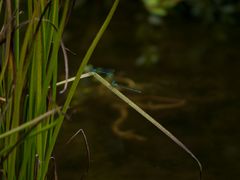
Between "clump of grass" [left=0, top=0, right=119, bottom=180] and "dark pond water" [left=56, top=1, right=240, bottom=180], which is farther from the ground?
"clump of grass" [left=0, top=0, right=119, bottom=180]

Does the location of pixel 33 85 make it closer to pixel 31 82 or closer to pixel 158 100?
pixel 31 82

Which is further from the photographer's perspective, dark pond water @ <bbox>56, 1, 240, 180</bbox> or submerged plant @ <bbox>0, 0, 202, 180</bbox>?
dark pond water @ <bbox>56, 1, 240, 180</bbox>

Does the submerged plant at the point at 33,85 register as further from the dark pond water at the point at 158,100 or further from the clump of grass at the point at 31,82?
the dark pond water at the point at 158,100

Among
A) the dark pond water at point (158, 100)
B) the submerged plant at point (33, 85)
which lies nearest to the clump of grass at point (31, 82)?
the submerged plant at point (33, 85)

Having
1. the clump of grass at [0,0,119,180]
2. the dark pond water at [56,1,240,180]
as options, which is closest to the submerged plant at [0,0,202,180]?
the clump of grass at [0,0,119,180]

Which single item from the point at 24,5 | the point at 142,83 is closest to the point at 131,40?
the point at 142,83

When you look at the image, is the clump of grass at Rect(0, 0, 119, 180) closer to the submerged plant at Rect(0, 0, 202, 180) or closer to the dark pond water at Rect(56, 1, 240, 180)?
the submerged plant at Rect(0, 0, 202, 180)

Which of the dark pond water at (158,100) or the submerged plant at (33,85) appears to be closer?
the submerged plant at (33,85)

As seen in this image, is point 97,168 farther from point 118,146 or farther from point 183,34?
point 183,34
